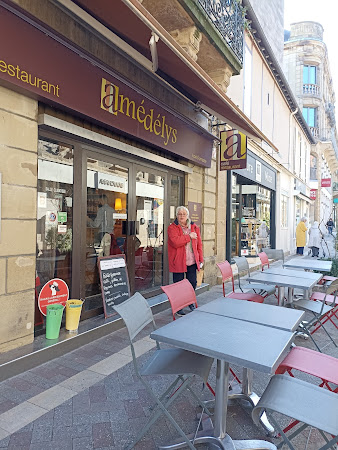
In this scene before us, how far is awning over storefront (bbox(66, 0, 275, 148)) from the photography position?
9.62 ft

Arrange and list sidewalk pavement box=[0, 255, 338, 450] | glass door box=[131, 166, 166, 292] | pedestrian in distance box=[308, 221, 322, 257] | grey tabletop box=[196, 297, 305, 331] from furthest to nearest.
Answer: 1. pedestrian in distance box=[308, 221, 322, 257]
2. glass door box=[131, 166, 166, 292]
3. grey tabletop box=[196, 297, 305, 331]
4. sidewalk pavement box=[0, 255, 338, 450]

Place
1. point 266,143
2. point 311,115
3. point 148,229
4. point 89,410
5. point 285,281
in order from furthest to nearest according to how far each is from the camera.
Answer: point 311,115
point 266,143
point 148,229
point 285,281
point 89,410

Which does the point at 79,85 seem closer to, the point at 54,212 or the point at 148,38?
the point at 148,38

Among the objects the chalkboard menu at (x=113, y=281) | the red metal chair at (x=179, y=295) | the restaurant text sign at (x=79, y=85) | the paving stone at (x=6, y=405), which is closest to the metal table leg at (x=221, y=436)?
the red metal chair at (x=179, y=295)

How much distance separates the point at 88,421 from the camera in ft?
7.58

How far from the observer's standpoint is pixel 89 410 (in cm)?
245

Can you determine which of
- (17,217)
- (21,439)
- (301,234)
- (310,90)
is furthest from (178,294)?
(310,90)

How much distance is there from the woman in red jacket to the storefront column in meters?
2.19

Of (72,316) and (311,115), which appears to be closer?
(72,316)

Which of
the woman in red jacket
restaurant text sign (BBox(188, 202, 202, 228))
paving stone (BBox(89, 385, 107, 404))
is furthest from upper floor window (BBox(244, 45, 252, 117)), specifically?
paving stone (BBox(89, 385, 107, 404))

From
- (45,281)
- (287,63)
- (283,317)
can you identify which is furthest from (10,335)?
(287,63)

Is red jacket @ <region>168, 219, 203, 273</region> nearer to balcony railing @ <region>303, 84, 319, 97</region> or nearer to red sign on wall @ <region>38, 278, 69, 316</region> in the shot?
red sign on wall @ <region>38, 278, 69, 316</region>

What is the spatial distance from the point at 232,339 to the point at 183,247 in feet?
10.2

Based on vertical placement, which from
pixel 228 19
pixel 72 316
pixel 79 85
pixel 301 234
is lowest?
pixel 72 316
